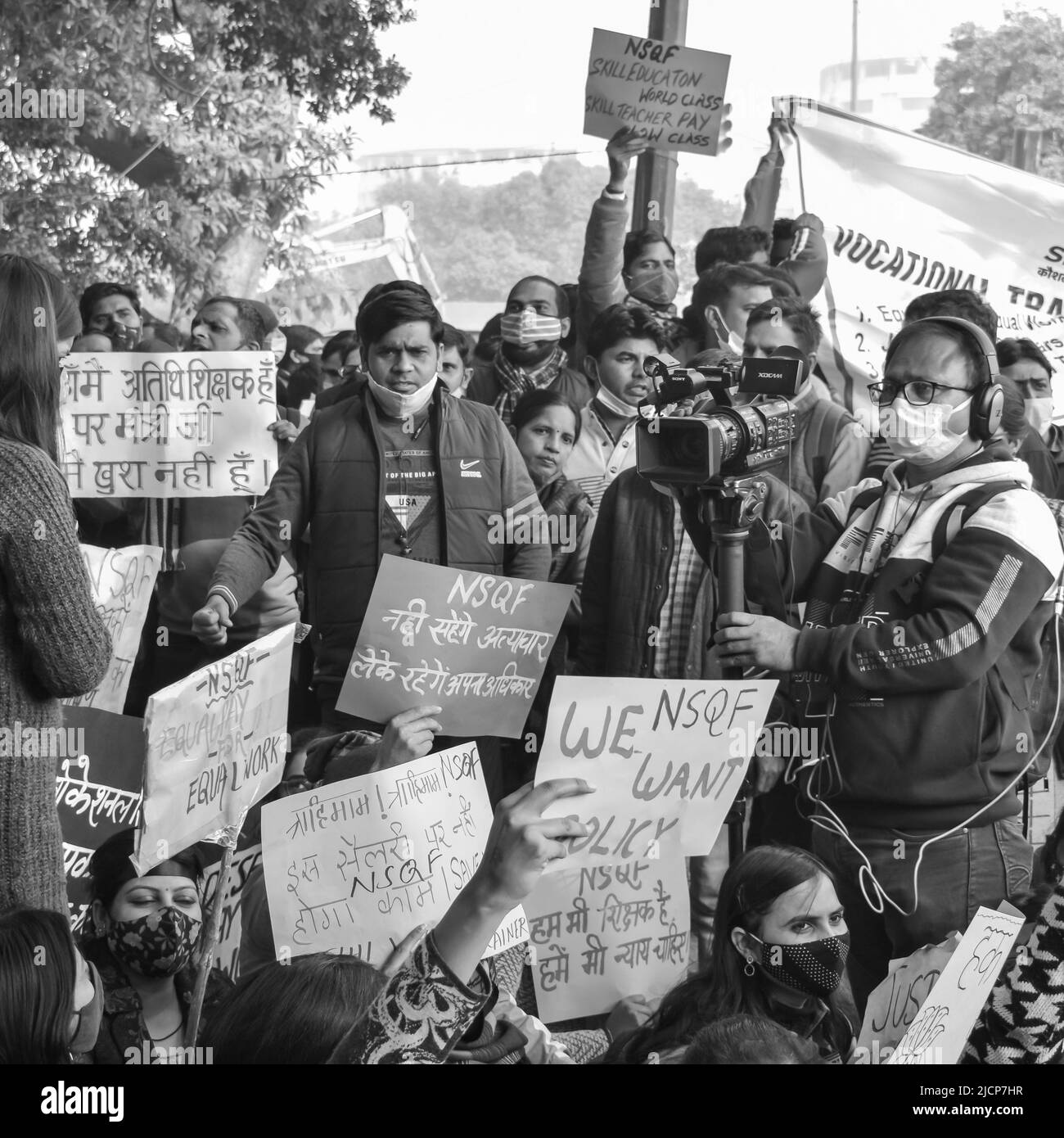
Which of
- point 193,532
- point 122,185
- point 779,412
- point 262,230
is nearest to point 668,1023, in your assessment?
point 779,412

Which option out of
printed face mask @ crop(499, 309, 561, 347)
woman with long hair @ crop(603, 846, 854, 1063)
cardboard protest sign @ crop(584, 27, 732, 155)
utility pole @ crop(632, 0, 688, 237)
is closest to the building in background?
utility pole @ crop(632, 0, 688, 237)

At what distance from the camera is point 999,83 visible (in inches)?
850

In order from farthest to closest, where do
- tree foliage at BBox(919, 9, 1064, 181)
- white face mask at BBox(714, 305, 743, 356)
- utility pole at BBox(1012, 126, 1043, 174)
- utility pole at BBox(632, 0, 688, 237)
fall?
tree foliage at BBox(919, 9, 1064, 181), utility pole at BBox(1012, 126, 1043, 174), utility pole at BBox(632, 0, 688, 237), white face mask at BBox(714, 305, 743, 356)

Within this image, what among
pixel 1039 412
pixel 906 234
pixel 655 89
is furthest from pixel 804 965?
pixel 655 89

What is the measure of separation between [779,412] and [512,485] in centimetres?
126

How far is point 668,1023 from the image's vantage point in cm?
297

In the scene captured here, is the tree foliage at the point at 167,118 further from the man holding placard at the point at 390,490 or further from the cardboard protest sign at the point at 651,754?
the cardboard protest sign at the point at 651,754

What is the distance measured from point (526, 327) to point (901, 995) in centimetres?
345

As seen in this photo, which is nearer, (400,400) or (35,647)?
(35,647)

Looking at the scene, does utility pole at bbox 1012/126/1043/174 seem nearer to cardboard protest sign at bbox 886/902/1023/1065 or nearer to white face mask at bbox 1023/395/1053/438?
white face mask at bbox 1023/395/1053/438

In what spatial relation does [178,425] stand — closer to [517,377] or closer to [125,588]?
[125,588]

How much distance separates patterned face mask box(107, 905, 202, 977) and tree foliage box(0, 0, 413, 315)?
6.42 meters

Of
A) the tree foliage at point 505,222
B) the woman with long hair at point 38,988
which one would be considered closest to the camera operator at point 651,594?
the woman with long hair at point 38,988

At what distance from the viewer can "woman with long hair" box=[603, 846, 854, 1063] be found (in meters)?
3.03
